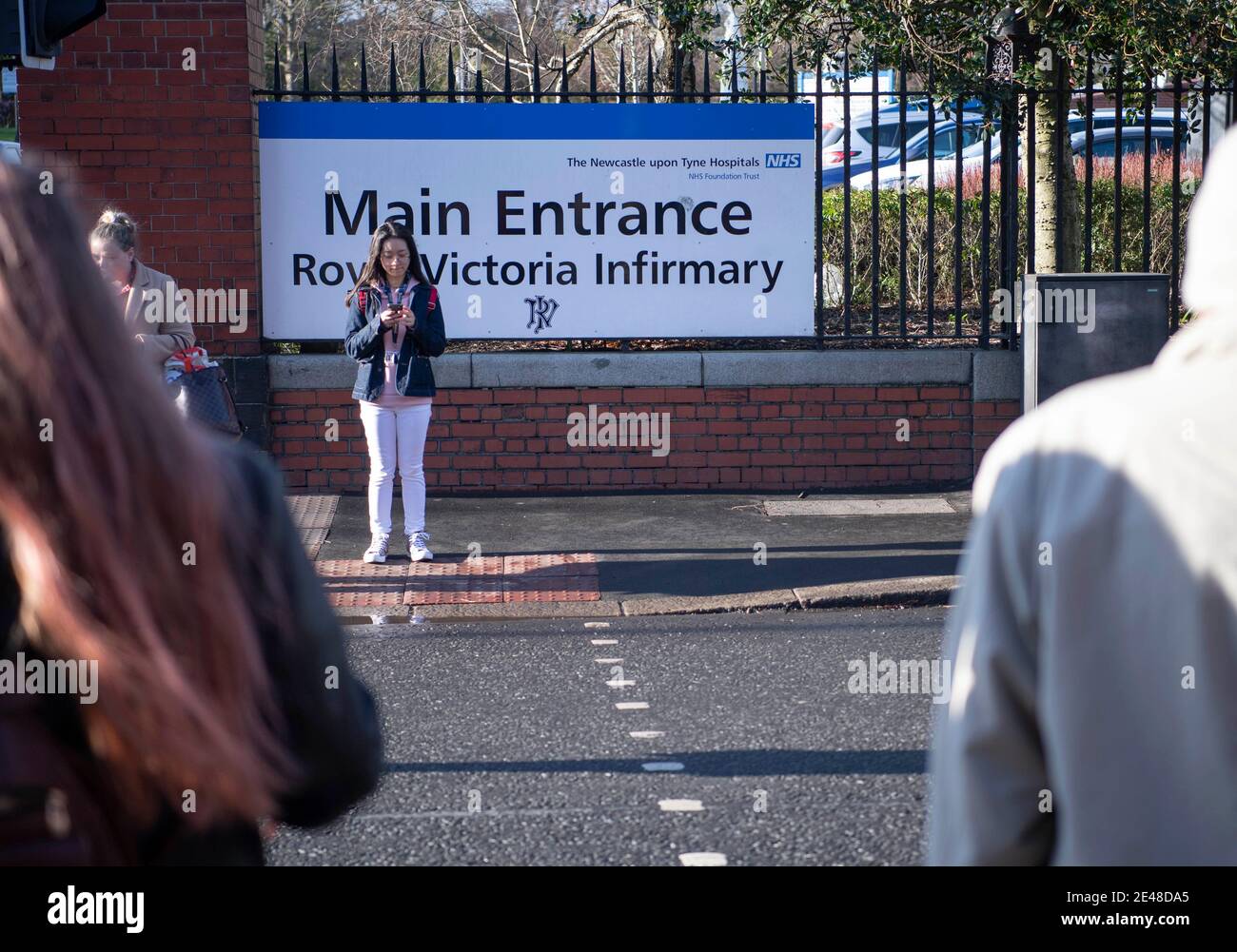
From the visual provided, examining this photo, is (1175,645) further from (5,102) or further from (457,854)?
(5,102)

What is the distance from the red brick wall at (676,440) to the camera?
32.9ft

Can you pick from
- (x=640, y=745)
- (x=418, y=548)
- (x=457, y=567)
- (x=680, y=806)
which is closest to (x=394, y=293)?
(x=418, y=548)

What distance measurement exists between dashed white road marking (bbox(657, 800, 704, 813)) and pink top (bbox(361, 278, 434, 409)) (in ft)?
13.5

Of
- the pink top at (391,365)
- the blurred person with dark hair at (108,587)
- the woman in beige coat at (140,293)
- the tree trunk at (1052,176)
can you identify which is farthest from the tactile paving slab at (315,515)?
the blurred person with dark hair at (108,587)

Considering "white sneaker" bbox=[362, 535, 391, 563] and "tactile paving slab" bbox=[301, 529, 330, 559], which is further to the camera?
"tactile paving slab" bbox=[301, 529, 330, 559]

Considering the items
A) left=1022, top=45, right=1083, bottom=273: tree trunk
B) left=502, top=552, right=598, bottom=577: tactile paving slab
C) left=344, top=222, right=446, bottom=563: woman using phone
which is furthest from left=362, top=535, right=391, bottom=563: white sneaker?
left=1022, top=45, right=1083, bottom=273: tree trunk

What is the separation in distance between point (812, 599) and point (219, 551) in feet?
20.0

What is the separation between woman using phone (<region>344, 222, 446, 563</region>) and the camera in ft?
26.6

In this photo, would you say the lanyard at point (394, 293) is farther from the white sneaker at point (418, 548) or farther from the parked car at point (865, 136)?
the parked car at point (865, 136)

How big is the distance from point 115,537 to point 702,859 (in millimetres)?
2928

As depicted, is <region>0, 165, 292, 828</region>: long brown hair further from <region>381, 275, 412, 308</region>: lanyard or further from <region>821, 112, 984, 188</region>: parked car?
<region>821, 112, 984, 188</region>: parked car

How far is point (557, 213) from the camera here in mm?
10133
